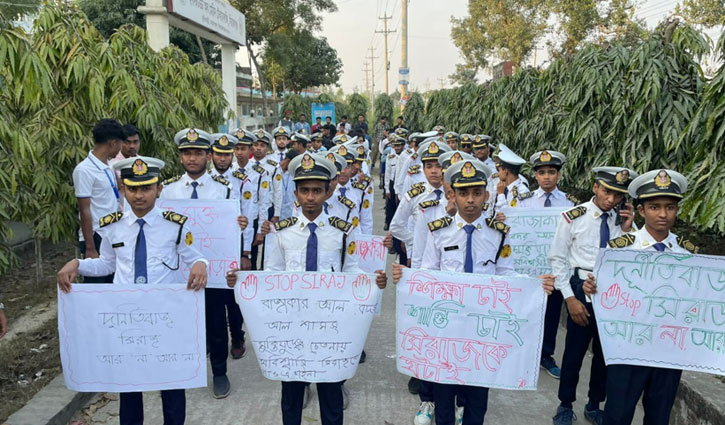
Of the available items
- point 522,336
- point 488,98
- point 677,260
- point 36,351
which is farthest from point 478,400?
point 488,98

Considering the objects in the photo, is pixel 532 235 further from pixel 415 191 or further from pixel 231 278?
pixel 231 278

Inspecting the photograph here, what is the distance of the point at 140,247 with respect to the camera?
3.60m

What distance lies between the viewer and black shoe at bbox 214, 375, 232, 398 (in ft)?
15.2

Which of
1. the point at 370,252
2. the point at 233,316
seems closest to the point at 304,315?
the point at 370,252

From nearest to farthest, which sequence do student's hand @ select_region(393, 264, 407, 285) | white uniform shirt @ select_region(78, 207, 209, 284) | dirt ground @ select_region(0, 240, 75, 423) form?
student's hand @ select_region(393, 264, 407, 285) → white uniform shirt @ select_region(78, 207, 209, 284) → dirt ground @ select_region(0, 240, 75, 423)

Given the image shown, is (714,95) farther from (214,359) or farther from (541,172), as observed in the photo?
(214,359)

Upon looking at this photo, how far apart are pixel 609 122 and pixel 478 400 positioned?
5.24 m

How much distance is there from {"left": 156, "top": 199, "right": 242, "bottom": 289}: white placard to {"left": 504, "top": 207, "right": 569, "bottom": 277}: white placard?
2.62 metres

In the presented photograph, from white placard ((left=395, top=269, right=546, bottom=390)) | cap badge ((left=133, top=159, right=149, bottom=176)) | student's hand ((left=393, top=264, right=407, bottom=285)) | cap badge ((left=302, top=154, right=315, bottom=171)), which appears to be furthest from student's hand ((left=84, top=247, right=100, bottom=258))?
white placard ((left=395, top=269, right=546, bottom=390))

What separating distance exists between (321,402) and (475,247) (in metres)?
1.37

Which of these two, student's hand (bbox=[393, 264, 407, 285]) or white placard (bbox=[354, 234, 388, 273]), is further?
white placard (bbox=[354, 234, 388, 273])

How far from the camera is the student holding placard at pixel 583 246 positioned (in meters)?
4.02

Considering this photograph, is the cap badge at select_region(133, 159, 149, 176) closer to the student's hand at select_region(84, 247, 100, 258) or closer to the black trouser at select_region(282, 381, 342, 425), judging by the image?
the black trouser at select_region(282, 381, 342, 425)

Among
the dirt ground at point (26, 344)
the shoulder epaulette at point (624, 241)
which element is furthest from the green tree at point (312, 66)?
the shoulder epaulette at point (624, 241)
